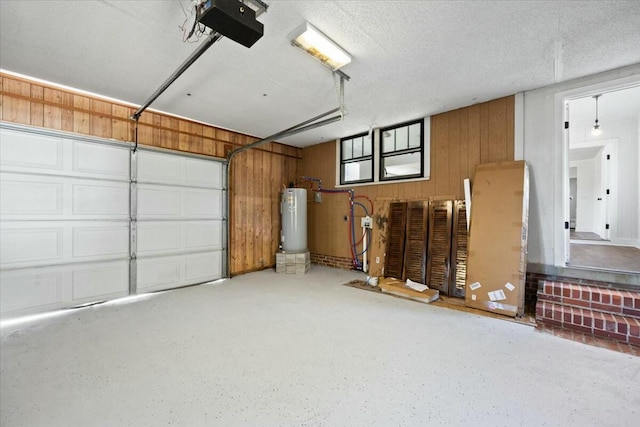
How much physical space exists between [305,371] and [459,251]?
291cm

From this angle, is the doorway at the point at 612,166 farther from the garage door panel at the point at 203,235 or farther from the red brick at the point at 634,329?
the garage door panel at the point at 203,235

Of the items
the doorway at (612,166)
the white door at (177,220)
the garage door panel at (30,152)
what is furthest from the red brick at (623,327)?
the garage door panel at (30,152)

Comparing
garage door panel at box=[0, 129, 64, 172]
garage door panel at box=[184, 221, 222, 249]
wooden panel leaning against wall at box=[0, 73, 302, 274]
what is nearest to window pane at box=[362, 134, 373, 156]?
wooden panel leaning against wall at box=[0, 73, 302, 274]

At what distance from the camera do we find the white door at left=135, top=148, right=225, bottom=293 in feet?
13.1

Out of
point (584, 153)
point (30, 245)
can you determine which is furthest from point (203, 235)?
point (584, 153)

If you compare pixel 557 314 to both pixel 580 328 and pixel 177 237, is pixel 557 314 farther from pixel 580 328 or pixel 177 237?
pixel 177 237

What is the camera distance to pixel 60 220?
3.29m

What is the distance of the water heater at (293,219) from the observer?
5.48m

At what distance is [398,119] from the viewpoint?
14.8 feet

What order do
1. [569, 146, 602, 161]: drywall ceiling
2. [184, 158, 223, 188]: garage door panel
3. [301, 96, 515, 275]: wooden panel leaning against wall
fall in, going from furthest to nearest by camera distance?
1. [569, 146, 602, 161]: drywall ceiling
2. [184, 158, 223, 188]: garage door panel
3. [301, 96, 515, 275]: wooden panel leaning against wall

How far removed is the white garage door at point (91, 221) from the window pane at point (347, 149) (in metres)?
2.83

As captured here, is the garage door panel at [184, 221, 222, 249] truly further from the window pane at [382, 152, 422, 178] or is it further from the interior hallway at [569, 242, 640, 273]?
the interior hallway at [569, 242, 640, 273]

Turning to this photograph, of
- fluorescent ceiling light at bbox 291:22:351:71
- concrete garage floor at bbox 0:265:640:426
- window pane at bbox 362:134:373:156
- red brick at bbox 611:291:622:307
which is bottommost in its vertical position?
concrete garage floor at bbox 0:265:640:426

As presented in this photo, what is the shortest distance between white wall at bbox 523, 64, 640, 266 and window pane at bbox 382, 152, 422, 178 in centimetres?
158
